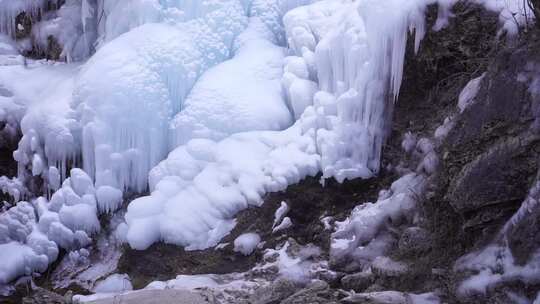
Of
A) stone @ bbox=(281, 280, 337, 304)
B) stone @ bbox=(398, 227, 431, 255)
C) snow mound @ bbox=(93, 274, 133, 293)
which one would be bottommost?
stone @ bbox=(281, 280, 337, 304)

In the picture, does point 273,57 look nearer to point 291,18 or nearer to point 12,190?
point 291,18

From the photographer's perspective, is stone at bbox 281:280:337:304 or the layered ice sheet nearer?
stone at bbox 281:280:337:304

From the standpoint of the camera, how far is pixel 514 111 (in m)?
4.29

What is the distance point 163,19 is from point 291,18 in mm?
1596

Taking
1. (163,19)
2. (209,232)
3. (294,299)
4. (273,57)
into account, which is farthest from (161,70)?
(294,299)

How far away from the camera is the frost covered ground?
19.0ft

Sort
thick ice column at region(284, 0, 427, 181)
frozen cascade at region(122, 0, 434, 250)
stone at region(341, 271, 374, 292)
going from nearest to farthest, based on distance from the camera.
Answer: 1. stone at region(341, 271, 374, 292)
2. thick ice column at region(284, 0, 427, 181)
3. frozen cascade at region(122, 0, 434, 250)

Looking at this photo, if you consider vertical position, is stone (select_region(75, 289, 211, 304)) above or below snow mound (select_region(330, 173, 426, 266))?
below

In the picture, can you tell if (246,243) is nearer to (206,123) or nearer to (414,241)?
(206,123)

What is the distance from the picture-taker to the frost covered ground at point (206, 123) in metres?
5.79

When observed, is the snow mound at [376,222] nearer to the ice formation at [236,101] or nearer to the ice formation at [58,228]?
the ice formation at [236,101]

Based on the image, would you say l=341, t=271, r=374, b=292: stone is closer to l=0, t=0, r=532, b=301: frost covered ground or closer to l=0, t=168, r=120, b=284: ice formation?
l=0, t=0, r=532, b=301: frost covered ground

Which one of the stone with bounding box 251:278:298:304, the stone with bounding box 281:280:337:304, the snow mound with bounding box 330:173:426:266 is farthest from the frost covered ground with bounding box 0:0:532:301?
the stone with bounding box 281:280:337:304

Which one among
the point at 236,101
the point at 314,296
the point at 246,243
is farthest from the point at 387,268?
the point at 236,101
